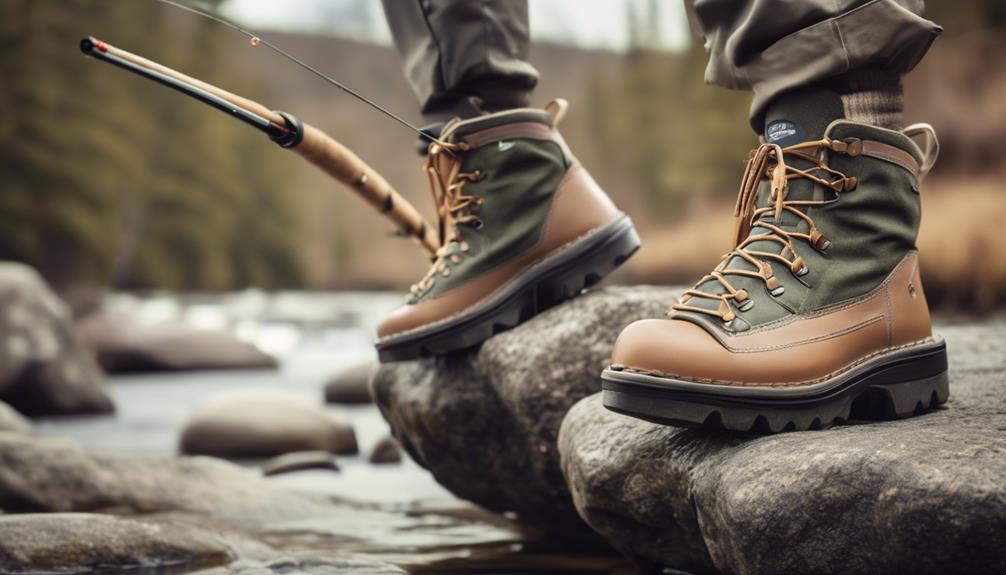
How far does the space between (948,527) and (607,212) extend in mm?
1378

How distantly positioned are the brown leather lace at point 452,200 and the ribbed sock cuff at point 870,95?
99cm

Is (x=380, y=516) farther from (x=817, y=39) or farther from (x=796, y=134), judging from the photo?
(x=817, y=39)

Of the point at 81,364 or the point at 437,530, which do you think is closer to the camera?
the point at 437,530

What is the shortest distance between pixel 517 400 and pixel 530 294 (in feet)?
0.88

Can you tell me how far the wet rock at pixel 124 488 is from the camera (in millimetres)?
2953

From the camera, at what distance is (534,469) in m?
2.63

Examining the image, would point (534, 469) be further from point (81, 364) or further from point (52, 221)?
point (52, 221)

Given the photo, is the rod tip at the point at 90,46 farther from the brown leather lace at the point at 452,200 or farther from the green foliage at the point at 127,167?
the green foliage at the point at 127,167

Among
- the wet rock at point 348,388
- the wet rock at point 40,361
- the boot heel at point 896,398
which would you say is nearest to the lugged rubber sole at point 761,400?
the boot heel at point 896,398

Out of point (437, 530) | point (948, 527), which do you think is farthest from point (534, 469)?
point (948, 527)

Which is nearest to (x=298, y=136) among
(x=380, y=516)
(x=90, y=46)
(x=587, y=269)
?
(x=90, y=46)

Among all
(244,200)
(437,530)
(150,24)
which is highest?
(150,24)

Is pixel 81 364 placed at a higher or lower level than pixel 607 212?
lower

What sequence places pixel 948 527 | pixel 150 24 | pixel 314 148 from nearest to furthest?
pixel 948 527 → pixel 314 148 → pixel 150 24
